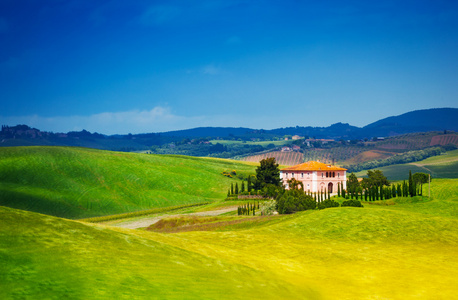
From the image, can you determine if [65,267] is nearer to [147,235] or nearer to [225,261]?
[225,261]

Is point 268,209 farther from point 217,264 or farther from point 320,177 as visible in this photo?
point 217,264

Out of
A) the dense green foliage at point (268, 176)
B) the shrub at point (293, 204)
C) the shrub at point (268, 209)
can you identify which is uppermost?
the dense green foliage at point (268, 176)

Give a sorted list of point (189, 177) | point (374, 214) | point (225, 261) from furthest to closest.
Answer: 1. point (189, 177)
2. point (374, 214)
3. point (225, 261)

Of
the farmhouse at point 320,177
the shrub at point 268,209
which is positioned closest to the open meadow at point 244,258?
the shrub at point 268,209

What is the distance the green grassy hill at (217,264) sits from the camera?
25109 millimetres

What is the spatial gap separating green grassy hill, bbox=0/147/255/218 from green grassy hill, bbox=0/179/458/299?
91.2 metres

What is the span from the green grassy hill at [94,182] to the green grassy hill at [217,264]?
91162 mm

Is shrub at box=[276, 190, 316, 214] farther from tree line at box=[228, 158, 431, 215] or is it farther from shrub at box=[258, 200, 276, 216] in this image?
shrub at box=[258, 200, 276, 216]

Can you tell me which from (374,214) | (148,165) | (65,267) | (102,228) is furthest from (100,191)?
(65,267)

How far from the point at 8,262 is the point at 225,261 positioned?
16768 mm

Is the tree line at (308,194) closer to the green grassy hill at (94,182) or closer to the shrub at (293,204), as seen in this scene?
the shrub at (293,204)

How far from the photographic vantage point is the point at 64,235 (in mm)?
31422

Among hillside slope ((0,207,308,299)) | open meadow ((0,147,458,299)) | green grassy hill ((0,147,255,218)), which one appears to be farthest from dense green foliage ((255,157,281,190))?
hillside slope ((0,207,308,299))

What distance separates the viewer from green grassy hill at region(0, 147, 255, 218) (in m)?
133
